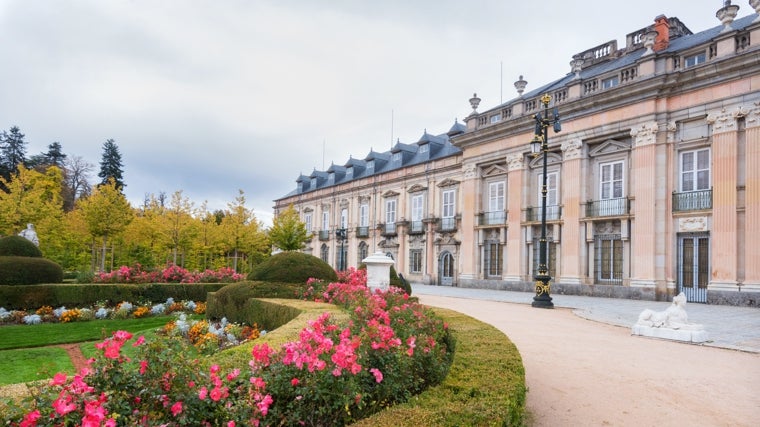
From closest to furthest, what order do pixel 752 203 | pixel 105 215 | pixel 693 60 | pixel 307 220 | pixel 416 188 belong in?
pixel 752 203
pixel 693 60
pixel 105 215
pixel 416 188
pixel 307 220

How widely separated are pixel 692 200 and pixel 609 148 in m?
4.29

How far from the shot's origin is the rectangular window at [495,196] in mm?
26859

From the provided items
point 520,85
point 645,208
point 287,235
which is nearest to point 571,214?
point 645,208

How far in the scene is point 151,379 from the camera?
2.98m

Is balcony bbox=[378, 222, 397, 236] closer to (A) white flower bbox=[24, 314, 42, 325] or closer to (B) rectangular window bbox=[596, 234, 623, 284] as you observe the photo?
(B) rectangular window bbox=[596, 234, 623, 284]

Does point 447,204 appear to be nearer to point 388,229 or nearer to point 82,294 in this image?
point 388,229

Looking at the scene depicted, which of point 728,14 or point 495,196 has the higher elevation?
point 728,14

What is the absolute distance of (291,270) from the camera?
12352 mm

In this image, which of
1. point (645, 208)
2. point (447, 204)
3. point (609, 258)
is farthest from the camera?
point (447, 204)

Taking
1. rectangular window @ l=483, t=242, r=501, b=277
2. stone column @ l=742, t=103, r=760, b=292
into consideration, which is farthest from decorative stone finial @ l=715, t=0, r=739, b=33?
rectangular window @ l=483, t=242, r=501, b=277

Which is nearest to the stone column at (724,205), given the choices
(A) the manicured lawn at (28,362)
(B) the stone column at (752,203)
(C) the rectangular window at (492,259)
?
(B) the stone column at (752,203)

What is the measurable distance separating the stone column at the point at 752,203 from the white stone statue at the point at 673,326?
32.6 ft

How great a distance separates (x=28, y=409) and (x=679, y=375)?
23.4 feet

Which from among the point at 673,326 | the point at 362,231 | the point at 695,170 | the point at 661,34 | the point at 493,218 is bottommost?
the point at 673,326
